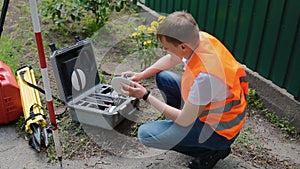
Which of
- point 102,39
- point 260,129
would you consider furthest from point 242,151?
point 102,39

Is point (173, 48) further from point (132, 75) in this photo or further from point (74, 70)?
point (74, 70)

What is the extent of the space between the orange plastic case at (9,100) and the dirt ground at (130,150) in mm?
95

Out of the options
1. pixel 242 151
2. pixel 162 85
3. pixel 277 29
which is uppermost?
pixel 277 29

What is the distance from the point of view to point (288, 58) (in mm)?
3107

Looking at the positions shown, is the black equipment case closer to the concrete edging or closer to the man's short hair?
the man's short hair

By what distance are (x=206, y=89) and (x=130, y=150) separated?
3.04ft

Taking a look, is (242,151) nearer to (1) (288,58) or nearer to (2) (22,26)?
(1) (288,58)

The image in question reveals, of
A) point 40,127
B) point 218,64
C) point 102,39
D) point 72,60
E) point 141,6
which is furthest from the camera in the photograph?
point 141,6

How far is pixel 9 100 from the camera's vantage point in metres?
2.95

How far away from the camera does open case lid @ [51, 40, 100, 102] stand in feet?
9.40

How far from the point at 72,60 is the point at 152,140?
1011 mm

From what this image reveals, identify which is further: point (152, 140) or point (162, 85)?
point (162, 85)

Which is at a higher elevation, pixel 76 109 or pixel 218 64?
pixel 218 64

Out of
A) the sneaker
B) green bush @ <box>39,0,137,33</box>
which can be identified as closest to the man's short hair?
the sneaker
